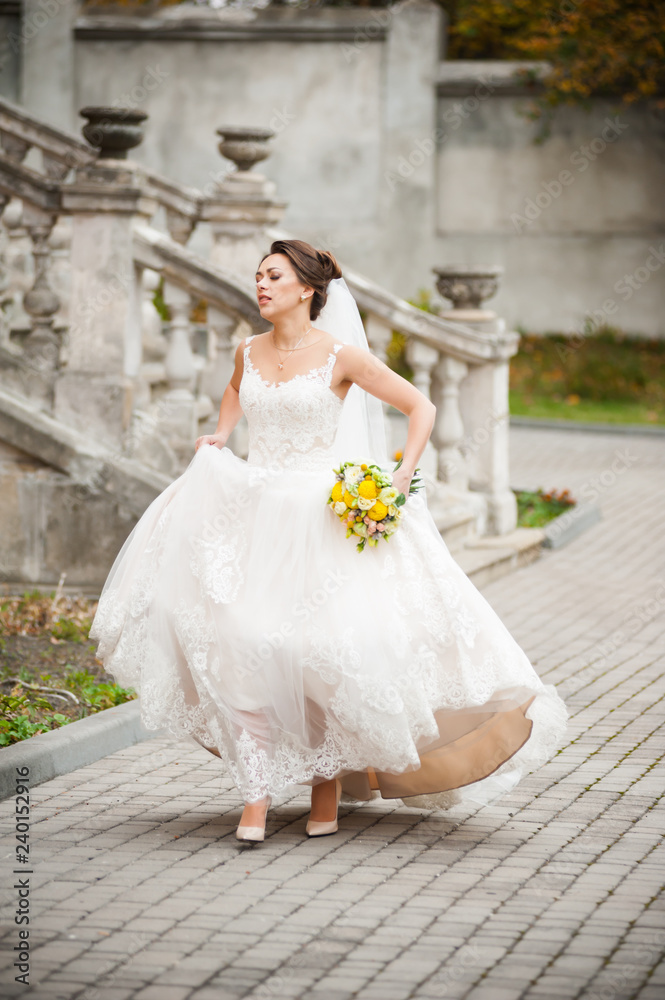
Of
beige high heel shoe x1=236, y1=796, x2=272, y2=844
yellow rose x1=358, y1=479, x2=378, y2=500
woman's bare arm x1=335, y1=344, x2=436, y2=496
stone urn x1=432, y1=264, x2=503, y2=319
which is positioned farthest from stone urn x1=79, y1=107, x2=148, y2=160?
beige high heel shoe x1=236, y1=796, x2=272, y2=844

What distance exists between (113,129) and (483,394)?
354 centimetres

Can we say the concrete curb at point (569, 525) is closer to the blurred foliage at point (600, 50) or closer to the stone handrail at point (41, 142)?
the stone handrail at point (41, 142)

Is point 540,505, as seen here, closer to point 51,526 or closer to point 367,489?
point 51,526

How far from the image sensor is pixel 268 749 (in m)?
4.64

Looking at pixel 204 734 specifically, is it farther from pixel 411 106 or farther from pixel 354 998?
pixel 411 106

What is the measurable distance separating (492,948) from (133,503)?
4.49 meters

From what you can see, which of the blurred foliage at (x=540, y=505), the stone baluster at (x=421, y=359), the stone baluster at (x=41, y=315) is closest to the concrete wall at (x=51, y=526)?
the stone baluster at (x=41, y=315)

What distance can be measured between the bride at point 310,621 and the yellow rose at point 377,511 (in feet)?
0.61

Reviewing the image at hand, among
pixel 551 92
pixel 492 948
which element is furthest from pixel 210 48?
pixel 492 948

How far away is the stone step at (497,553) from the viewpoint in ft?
30.7

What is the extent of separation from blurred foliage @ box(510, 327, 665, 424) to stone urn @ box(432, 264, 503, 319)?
8.94 m

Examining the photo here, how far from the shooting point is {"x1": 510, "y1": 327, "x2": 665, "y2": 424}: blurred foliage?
19.5m

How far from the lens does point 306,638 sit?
4562mm

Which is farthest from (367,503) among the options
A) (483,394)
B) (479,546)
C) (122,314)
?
(483,394)
